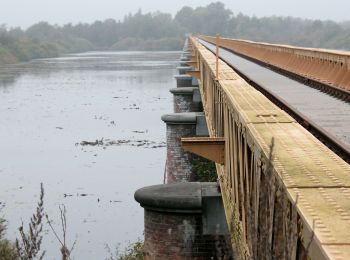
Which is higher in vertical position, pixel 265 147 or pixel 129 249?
pixel 265 147

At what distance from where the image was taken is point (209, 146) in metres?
8.45

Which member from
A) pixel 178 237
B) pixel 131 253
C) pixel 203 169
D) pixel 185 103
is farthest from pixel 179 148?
pixel 178 237

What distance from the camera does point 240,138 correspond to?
6152 mm

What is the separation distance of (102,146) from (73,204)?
10.00 meters

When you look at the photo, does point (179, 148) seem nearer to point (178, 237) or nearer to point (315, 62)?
point (315, 62)

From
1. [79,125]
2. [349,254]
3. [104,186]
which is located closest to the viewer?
[349,254]

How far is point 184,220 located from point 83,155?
19843 mm

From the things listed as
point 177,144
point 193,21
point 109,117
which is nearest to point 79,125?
point 109,117

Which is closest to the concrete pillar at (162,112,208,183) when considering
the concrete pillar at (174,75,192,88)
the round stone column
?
the round stone column

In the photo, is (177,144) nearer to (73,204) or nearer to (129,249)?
(129,249)

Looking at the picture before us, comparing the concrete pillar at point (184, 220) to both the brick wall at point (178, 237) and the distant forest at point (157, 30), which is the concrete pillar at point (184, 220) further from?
the distant forest at point (157, 30)

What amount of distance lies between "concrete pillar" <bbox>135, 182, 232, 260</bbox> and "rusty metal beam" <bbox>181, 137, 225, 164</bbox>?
2092 millimetres

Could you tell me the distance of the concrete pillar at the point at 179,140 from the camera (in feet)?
61.2

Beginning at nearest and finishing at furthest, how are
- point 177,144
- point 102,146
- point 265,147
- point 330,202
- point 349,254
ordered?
point 349,254 → point 330,202 → point 265,147 → point 177,144 → point 102,146
